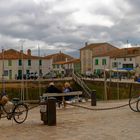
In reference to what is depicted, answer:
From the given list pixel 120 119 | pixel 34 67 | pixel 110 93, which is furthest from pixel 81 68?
pixel 120 119

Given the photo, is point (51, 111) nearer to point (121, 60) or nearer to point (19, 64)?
point (19, 64)

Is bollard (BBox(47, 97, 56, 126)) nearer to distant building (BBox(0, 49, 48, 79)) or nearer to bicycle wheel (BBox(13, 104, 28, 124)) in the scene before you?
bicycle wheel (BBox(13, 104, 28, 124))

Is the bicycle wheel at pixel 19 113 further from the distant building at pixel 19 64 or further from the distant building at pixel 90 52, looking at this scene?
the distant building at pixel 90 52

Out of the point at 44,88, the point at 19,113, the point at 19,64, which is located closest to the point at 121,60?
the point at 19,64

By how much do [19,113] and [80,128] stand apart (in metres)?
2.29

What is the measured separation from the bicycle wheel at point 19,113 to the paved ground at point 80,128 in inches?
6.8

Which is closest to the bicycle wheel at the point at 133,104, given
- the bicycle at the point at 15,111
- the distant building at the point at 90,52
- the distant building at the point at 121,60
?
the bicycle at the point at 15,111

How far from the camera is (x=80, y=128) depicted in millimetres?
12180

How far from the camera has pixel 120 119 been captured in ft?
46.5

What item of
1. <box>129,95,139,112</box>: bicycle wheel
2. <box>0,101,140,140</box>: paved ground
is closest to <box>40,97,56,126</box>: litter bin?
<box>0,101,140,140</box>: paved ground

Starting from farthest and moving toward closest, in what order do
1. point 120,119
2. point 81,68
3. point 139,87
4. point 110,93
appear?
point 81,68, point 110,93, point 139,87, point 120,119

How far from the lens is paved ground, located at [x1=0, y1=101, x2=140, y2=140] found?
423 inches

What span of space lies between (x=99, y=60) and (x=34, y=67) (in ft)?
60.4

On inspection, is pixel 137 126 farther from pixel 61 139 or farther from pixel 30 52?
pixel 30 52
